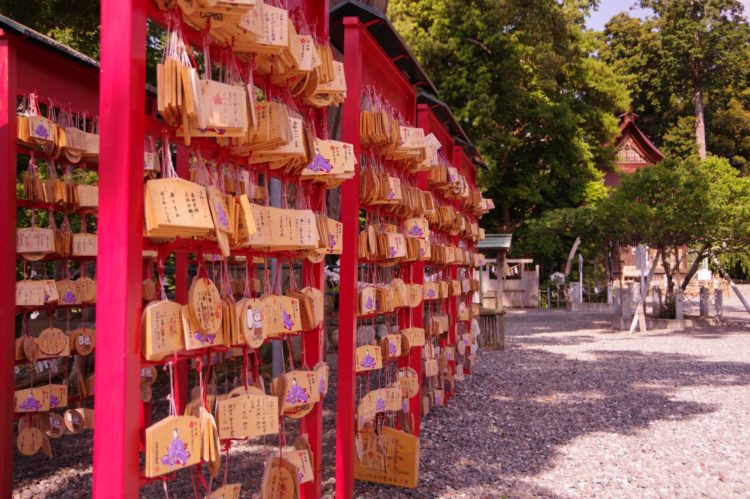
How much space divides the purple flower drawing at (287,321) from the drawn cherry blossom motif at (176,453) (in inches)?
30.1

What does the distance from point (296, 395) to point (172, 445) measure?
845mm

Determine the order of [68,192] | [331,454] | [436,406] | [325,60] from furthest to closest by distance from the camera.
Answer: [436,406] → [331,454] → [68,192] → [325,60]

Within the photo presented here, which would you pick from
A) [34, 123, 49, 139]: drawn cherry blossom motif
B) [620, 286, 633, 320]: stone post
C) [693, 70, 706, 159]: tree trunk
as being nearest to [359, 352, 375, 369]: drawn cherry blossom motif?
[34, 123, 49, 139]: drawn cherry blossom motif

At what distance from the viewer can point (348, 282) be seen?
3.57 m

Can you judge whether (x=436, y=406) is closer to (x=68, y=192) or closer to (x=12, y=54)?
(x=68, y=192)

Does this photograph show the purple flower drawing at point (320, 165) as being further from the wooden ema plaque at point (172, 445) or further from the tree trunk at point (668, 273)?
the tree trunk at point (668, 273)

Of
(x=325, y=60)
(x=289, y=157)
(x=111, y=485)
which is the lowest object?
(x=111, y=485)

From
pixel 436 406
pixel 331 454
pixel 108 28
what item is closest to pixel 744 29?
pixel 436 406

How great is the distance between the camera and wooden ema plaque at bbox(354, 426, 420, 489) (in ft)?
13.3

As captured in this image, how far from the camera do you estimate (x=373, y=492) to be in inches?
160

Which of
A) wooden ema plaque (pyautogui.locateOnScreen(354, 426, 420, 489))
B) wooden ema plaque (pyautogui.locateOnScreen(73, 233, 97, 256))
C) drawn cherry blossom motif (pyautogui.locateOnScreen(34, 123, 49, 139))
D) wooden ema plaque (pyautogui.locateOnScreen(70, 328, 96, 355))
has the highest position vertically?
drawn cherry blossom motif (pyautogui.locateOnScreen(34, 123, 49, 139))

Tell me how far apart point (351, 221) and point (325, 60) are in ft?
3.07

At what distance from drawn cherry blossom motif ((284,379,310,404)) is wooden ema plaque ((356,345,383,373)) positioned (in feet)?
2.90

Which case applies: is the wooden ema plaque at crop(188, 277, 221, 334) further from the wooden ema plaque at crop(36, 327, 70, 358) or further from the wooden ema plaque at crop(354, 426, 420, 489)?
the wooden ema plaque at crop(36, 327, 70, 358)
